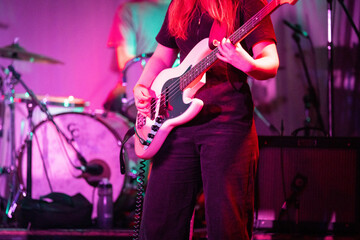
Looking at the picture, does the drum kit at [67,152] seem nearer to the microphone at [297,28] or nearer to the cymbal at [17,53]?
the cymbal at [17,53]

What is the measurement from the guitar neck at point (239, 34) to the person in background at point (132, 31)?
9.10 ft

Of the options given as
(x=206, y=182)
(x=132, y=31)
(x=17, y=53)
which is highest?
(x=132, y=31)

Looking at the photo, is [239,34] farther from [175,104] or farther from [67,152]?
[67,152]

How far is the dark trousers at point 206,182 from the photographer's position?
185 centimetres

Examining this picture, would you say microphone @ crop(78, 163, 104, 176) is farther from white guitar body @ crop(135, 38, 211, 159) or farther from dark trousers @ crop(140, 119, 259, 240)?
dark trousers @ crop(140, 119, 259, 240)

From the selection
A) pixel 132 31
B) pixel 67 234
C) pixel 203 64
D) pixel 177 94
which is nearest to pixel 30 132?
pixel 67 234

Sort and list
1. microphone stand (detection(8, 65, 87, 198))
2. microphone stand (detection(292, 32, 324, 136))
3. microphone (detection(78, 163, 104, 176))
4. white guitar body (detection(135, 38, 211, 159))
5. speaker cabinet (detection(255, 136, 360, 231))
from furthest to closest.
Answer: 1. microphone stand (detection(292, 32, 324, 136))
2. microphone (detection(78, 163, 104, 176))
3. microphone stand (detection(8, 65, 87, 198))
4. speaker cabinet (detection(255, 136, 360, 231))
5. white guitar body (detection(135, 38, 211, 159))

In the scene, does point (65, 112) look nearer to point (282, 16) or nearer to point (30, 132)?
point (30, 132)

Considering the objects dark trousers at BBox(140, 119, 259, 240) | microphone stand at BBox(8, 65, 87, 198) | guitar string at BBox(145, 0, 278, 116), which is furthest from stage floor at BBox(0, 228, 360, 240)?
guitar string at BBox(145, 0, 278, 116)

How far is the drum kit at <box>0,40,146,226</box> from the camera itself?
4.24m

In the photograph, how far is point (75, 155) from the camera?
4348 mm

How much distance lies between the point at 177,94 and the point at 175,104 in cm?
5

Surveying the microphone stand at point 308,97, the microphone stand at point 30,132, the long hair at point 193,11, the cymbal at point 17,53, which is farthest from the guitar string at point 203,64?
the microphone stand at point 308,97

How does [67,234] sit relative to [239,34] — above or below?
below
